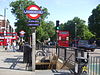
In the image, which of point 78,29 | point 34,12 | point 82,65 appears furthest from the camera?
point 78,29

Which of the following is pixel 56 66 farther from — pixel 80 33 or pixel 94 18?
pixel 80 33

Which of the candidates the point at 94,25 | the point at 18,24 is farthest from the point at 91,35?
the point at 18,24

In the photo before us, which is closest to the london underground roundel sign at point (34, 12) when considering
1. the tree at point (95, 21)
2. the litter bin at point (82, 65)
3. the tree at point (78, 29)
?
the litter bin at point (82, 65)

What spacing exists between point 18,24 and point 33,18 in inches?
853

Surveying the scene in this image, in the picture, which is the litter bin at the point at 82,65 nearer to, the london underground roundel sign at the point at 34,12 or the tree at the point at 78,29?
the london underground roundel sign at the point at 34,12

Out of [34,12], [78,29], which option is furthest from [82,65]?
[78,29]

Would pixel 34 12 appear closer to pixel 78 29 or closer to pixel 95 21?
pixel 95 21

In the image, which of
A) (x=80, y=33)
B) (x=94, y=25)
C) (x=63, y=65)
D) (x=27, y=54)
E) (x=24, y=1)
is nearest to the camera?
(x=63, y=65)

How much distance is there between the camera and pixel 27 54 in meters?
11.2

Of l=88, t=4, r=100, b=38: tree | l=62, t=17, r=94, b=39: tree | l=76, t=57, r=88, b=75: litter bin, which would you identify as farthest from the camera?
l=62, t=17, r=94, b=39: tree

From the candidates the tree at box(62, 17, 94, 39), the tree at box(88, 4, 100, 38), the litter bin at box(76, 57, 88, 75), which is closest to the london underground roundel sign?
the litter bin at box(76, 57, 88, 75)

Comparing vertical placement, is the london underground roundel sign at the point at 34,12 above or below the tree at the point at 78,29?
below

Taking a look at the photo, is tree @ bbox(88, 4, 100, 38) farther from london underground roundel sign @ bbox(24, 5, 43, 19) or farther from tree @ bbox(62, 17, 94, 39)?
london underground roundel sign @ bbox(24, 5, 43, 19)

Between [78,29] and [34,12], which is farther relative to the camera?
[78,29]
